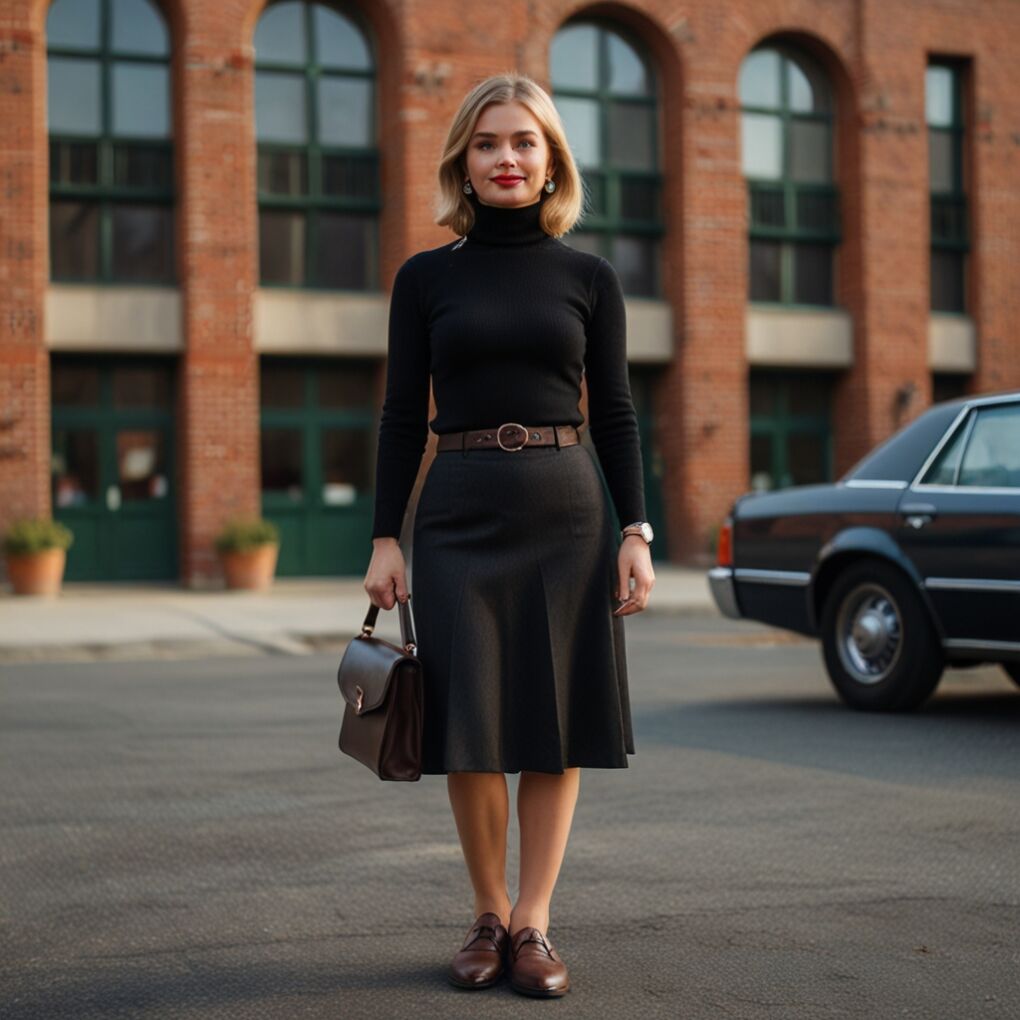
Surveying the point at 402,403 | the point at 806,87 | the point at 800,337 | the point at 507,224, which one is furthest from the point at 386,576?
the point at 806,87

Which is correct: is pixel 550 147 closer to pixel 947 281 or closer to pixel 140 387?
pixel 140 387

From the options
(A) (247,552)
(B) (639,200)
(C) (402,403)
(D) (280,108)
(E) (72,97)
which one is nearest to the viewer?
(C) (402,403)

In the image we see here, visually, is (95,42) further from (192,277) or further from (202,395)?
(202,395)

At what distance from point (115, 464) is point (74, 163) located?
4145 millimetres

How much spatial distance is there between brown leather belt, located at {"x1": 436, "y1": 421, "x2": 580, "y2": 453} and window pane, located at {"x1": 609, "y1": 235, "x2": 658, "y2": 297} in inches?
886

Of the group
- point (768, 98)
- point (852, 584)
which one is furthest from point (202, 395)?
point (852, 584)

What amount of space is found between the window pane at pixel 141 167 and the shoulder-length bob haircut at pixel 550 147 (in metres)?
20.5

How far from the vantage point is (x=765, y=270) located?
27.3 metres

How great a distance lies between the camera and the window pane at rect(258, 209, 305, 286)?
2436 cm

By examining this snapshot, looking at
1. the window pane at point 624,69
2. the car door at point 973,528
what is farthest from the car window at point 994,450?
the window pane at point 624,69

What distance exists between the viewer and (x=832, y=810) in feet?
20.7

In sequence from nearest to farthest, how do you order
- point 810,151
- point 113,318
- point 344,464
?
1. point 113,318
2. point 344,464
3. point 810,151

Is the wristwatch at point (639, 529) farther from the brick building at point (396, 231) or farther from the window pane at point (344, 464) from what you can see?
the window pane at point (344, 464)

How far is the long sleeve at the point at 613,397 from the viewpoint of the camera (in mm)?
4066
